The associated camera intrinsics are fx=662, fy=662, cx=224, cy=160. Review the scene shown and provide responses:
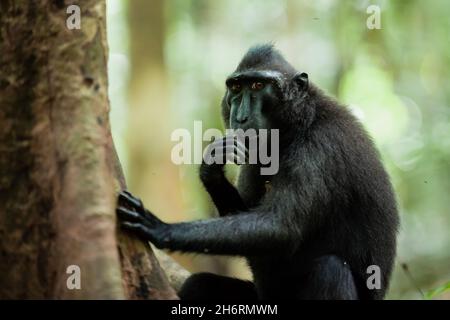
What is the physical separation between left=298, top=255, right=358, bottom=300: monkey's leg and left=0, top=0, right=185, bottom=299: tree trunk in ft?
6.06

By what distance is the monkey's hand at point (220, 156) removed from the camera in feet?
22.7

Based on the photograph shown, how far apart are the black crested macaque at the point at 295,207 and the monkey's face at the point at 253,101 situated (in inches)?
0.5

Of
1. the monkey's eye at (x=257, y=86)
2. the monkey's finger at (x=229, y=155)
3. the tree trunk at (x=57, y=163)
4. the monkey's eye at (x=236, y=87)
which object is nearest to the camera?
the tree trunk at (x=57, y=163)

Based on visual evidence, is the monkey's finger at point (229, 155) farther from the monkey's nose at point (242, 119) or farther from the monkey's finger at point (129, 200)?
the monkey's finger at point (129, 200)

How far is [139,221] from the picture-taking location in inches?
227

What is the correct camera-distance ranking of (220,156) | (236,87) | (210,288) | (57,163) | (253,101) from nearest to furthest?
(57,163), (220,156), (210,288), (253,101), (236,87)

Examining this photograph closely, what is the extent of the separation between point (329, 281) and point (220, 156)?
A: 1.73 meters

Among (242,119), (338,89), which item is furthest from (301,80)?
(338,89)

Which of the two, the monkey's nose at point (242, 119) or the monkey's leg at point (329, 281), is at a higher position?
the monkey's nose at point (242, 119)

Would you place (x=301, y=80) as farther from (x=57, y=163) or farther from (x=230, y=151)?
(x=57, y=163)

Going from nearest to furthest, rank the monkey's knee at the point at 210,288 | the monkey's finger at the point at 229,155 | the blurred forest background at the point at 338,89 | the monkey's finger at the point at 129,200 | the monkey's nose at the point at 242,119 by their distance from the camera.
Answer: the monkey's finger at the point at 129,200
the monkey's finger at the point at 229,155
the monkey's knee at the point at 210,288
the monkey's nose at the point at 242,119
the blurred forest background at the point at 338,89

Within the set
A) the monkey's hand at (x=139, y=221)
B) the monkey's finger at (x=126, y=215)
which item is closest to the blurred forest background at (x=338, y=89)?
the monkey's hand at (x=139, y=221)

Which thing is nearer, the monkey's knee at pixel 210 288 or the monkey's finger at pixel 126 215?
the monkey's finger at pixel 126 215
